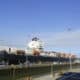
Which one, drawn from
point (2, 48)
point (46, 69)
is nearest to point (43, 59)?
point (2, 48)

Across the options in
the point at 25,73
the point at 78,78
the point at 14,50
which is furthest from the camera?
the point at 14,50

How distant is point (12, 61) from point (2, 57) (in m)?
3.56

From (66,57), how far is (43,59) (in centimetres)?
4669

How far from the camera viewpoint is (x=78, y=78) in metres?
27.0

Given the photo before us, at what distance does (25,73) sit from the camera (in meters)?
53.9

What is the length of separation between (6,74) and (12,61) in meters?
54.8

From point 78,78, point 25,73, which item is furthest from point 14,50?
point 78,78

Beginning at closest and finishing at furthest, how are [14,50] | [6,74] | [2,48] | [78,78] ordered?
[78,78] < [6,74] < [2,48] < [14,50]

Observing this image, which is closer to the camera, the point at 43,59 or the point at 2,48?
the point at 2,48

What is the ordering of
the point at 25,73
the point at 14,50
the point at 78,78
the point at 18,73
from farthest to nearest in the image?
the point at 14,50 → the point at 25,73 → the point at 18,73 → the point at 78,78

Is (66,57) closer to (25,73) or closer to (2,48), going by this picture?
(2,48)

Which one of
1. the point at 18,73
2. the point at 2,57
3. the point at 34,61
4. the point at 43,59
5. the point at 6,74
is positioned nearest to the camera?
the point at 6,74

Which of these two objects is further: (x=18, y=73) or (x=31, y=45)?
(x=31, y=45)

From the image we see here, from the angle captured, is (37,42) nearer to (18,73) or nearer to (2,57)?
(2,57)
